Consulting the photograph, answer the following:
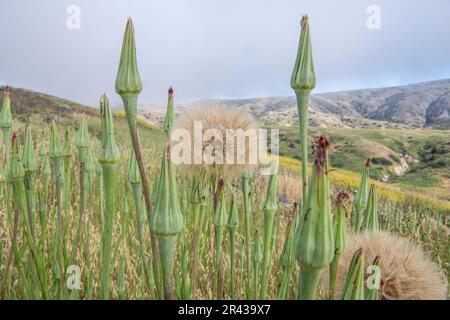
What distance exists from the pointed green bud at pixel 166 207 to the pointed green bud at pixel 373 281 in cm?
60

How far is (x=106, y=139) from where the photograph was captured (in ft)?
4.77

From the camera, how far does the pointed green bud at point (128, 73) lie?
53.9 inches

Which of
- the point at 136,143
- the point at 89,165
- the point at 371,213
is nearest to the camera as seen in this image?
the point at 136,143

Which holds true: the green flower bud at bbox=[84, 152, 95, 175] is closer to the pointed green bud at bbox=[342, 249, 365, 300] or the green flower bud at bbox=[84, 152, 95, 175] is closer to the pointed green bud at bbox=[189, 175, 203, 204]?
the pointed green bud at bbox=[189, 175, 203, 204]

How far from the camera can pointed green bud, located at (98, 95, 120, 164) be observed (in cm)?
140

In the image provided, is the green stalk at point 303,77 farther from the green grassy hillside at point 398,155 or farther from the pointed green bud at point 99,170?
the green grassy hillside at point 398,155

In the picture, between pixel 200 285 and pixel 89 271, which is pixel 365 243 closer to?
pixel 89 271

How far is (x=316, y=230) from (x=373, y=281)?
0.38m

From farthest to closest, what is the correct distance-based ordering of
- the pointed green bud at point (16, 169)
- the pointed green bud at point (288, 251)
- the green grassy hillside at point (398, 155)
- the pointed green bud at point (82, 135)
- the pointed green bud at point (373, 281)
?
the green grassy hillside at point (398, 155)
the pointed green bud at point (82, 135)
the pointed green bud at point (16, 169)
the pointed green bud at point (288, 251)
the pointed green bud at point (373, 281)

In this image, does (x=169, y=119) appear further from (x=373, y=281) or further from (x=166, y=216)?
(x=373, y=281)

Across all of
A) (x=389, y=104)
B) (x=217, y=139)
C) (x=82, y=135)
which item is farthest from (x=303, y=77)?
(x=389, y=104)

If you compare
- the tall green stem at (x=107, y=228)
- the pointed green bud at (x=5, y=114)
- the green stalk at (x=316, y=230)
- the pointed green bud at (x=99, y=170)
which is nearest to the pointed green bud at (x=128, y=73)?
the tall green stem at (x=107, y=228)
